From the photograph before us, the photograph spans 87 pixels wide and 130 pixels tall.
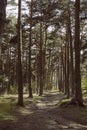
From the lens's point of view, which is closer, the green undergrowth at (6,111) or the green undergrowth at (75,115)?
the green undergrowth at (6,111)

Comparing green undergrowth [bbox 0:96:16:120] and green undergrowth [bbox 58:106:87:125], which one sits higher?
green undergrowth [bbox 0:96:16:120]

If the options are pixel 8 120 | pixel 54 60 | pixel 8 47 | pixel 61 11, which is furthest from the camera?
pixel 54 60

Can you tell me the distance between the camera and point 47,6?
38.5 meters

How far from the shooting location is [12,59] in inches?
2361

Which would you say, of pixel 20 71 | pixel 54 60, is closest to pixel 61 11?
pixel 20 71

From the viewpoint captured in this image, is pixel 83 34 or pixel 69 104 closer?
pixel 69 104

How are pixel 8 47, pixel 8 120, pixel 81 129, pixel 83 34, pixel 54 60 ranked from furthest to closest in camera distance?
pixel 54 60 < pixel 8 47 < pixel 83 34 < pixel 8 120 < pixel 81 129

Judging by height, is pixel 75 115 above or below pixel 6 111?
below

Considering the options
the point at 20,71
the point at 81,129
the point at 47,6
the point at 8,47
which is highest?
the point at 47,6

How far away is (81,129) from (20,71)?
10.9 m

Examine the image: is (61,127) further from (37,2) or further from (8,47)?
(8,47)

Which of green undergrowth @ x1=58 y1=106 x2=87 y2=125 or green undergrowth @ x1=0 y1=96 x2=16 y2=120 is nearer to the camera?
green undergrowth @ x1=0 y1=96 x2=16 y2=120

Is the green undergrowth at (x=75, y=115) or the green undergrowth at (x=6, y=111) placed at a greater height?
the green undergrowth at (x=6, y=111)

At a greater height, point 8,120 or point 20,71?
point 20,71
